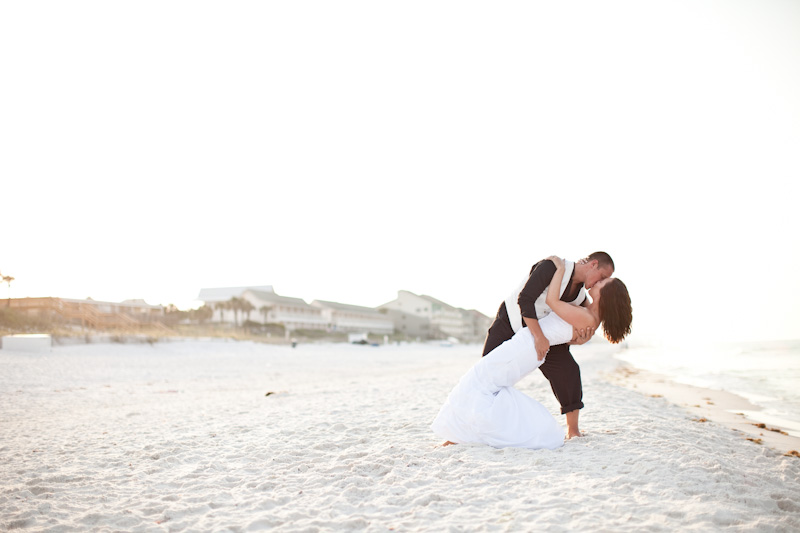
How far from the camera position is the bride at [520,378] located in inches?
147

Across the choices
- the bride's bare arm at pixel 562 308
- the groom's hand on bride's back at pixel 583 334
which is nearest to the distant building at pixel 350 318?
the groom's hand on bride's back at pixel 583 334

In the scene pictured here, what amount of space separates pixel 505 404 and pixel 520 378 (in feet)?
0.76

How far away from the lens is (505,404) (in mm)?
3768

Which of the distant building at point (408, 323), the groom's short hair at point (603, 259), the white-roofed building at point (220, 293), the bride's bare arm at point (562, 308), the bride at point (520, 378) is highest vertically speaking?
the white-roofed building at point (220, 293)

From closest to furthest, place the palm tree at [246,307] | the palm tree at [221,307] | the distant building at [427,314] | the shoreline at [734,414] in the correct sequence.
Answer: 1. the shoreline at [734,414]
2. the palm tree at [221,307]
3. the palm tree at [246,307]
4. the distant building at [427,314]

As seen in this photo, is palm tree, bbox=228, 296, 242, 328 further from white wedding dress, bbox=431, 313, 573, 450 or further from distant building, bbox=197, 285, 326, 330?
white wedding dress, bbox=431, 313, 573, 450

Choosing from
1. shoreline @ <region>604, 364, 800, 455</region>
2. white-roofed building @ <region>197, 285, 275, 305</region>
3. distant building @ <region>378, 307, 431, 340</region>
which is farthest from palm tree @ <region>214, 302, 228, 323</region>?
shoreline @ <region>604, 364, 800, 455</region>

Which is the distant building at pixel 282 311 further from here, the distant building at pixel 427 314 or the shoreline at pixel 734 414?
the shoreline at pixel 734 414

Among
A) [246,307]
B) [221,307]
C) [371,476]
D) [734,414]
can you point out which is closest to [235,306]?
[246,307]

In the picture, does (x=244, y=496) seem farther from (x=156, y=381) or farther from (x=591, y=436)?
(x=156, y=381)

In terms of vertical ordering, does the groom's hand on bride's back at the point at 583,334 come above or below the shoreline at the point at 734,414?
above

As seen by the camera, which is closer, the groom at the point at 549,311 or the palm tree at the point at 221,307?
the groom at the point at 549,311

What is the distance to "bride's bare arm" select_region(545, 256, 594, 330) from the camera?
3.74 meters

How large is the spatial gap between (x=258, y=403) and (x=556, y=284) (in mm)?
6059
